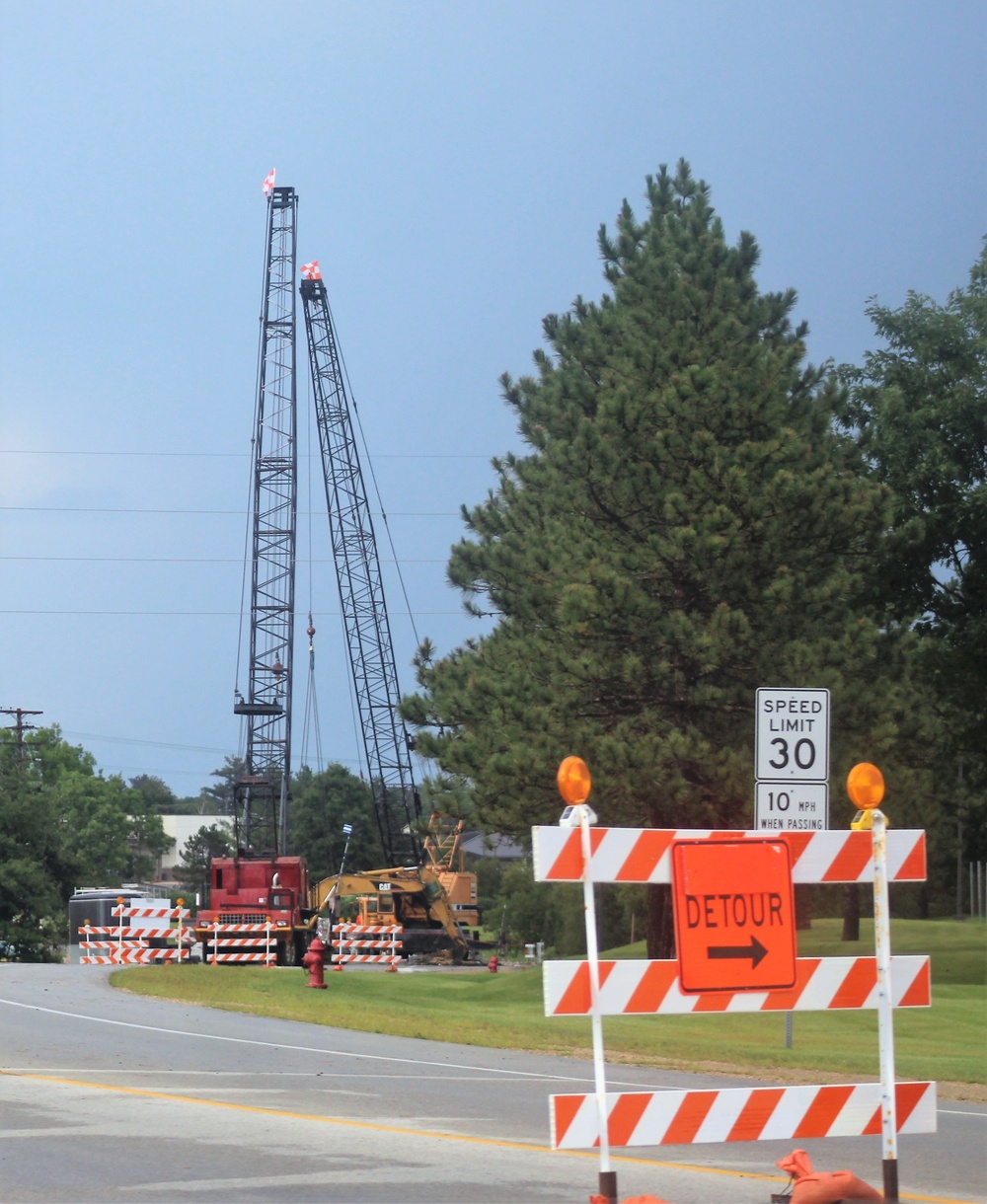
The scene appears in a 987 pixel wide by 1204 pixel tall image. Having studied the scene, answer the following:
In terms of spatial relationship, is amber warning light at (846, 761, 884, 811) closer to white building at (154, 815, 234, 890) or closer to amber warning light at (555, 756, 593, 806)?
amber warning light at (555, 756, 593, 806)

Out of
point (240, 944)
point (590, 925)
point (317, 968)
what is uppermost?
point (590, 925)

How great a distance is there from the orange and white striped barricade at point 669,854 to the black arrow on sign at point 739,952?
0.34 metres

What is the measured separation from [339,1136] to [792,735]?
7.51 meters

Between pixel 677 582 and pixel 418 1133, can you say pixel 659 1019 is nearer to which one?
pixel 677 582

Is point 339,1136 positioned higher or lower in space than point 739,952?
lower

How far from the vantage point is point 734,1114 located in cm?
659

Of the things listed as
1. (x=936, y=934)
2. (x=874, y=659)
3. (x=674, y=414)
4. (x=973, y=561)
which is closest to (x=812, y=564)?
(x=874, y=659)

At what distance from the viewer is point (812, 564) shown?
28188mm

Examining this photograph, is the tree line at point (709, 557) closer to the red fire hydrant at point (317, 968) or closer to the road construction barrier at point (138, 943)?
the red fire hydrant at point (317, 968)

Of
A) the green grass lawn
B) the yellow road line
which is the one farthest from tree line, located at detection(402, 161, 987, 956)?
the yellow road line

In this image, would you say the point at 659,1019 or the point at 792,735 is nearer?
the point at 792,735

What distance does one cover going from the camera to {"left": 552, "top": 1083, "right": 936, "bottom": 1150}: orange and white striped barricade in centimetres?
627

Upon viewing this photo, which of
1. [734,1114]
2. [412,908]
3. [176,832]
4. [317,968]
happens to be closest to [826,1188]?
[734,1114]

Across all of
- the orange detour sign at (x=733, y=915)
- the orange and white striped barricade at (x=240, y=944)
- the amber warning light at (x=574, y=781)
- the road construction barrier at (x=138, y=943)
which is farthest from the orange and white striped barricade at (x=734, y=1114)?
the orange and white striped barricade at (x=240, y=944)
